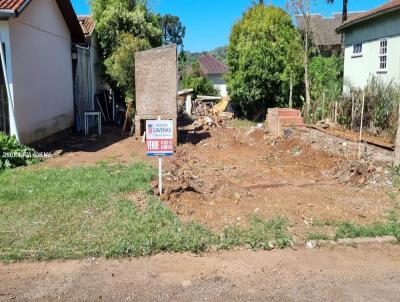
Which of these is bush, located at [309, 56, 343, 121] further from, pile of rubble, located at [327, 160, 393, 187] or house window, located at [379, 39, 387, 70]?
pile of rubble, located at [327, 160, 393, 187]

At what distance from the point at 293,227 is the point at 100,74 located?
16.3 meters

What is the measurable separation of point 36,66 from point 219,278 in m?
9.80

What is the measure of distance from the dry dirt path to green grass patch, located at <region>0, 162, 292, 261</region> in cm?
20

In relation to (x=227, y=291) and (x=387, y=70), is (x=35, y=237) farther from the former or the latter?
(x=387, y=70)

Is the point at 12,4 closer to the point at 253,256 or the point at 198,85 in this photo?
the point at 253,256

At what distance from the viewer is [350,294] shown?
4.18 meters

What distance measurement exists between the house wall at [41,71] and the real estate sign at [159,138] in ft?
17.2

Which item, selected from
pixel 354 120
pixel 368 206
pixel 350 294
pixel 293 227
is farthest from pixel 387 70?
pixel 350 294

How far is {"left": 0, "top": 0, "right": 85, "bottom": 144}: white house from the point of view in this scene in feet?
33.8

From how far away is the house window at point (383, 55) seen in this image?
17344 millimetres

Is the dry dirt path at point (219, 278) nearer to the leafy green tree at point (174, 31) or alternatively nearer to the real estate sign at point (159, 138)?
the real estate sign at point (159, 138)

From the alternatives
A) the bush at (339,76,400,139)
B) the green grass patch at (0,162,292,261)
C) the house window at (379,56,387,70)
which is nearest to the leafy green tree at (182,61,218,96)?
the house window at (379,56,387,70)

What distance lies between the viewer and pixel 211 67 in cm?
4875

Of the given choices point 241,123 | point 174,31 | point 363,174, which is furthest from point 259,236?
point 174,31
